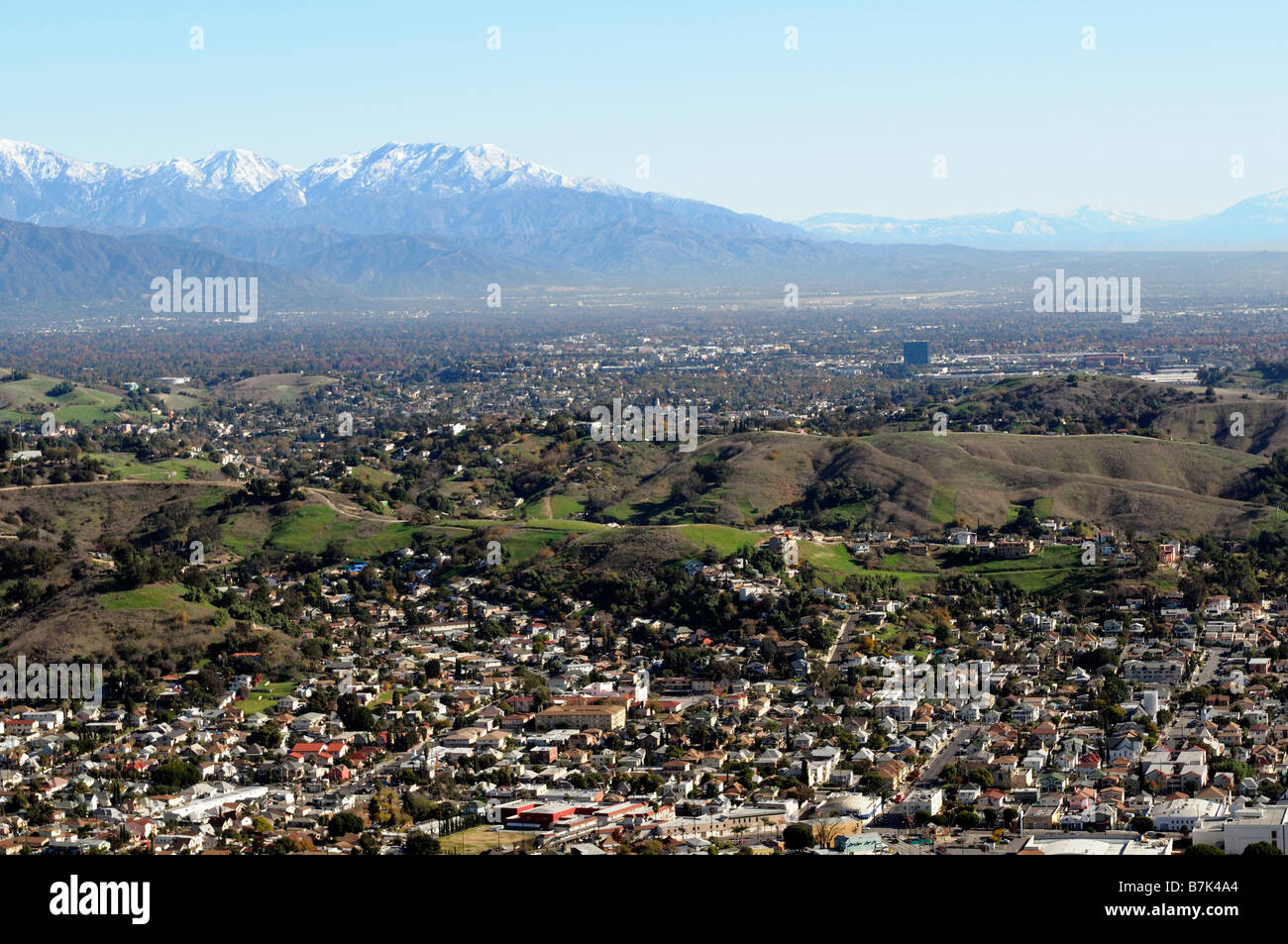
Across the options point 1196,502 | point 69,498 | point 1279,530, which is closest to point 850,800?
point 1279,530

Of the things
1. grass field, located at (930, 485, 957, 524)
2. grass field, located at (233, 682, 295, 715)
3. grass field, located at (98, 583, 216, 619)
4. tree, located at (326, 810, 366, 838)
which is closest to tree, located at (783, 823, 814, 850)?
tree, located at (326, 810, 366, 838)

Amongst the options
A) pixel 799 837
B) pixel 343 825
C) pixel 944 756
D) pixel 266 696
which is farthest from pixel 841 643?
pixel 343 825

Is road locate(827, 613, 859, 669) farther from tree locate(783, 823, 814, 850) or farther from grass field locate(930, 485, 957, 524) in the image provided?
tree locate(783, 823, 814, 850)

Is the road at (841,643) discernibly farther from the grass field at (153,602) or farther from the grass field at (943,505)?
the grass field at (153,602)

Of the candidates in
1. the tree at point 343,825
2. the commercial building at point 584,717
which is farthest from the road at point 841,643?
the tree at point 343,825

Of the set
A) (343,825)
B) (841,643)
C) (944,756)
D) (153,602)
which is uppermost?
(153,602)

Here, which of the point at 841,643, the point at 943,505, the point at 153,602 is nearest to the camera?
the point at 841,643

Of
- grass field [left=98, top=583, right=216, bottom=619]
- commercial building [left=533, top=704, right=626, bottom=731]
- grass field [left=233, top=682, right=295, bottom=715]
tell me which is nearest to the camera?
commercial building [left=533, top=704, right=626, bottom=731]

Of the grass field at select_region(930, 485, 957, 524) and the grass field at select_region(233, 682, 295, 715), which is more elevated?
the grass field at select_region(930, 485, 957, 524)

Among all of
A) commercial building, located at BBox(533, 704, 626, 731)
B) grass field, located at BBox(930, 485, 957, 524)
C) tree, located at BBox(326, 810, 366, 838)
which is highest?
grass field, located at BBox(930, 485, 957, 524)

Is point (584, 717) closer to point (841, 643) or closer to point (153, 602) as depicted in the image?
point (841, 643)
